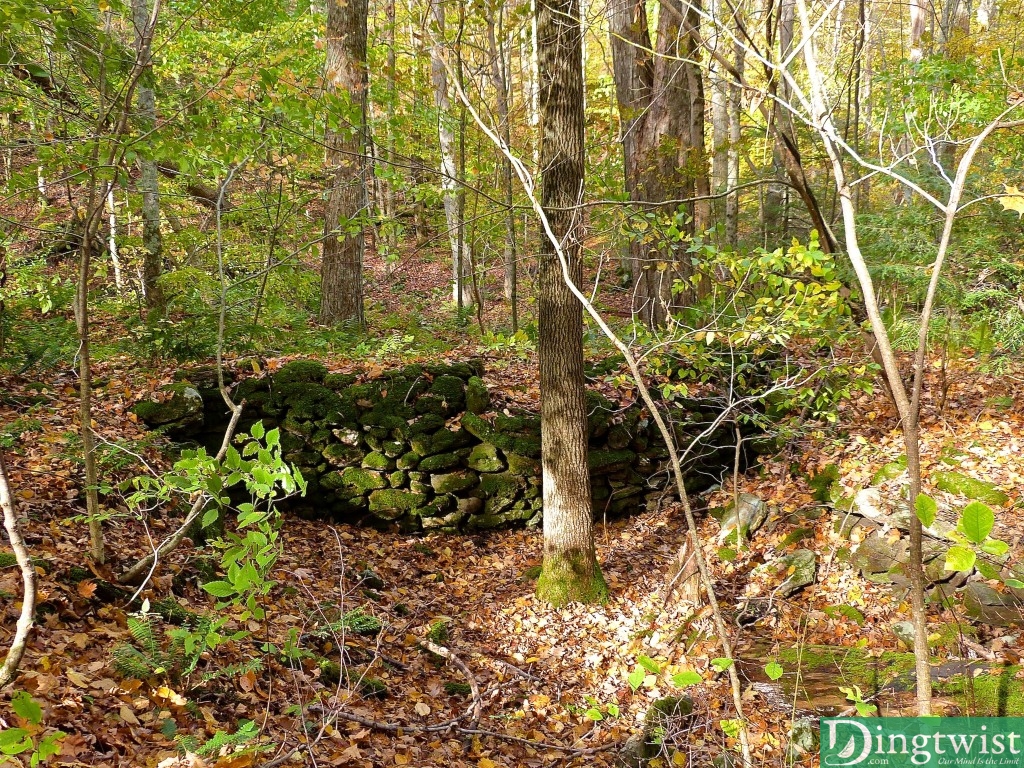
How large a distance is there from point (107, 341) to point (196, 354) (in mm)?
1706

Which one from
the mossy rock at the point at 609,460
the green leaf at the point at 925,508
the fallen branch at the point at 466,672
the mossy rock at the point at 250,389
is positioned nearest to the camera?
the green leaf at the point at 925,508

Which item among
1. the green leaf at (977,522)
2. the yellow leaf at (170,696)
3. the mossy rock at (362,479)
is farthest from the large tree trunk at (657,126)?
the yellow leaf at (170,696)

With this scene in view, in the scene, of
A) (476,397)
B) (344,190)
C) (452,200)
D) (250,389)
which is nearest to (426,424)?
(476,397)

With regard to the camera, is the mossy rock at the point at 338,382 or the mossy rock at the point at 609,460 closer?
the mossy rock at the point at 338,382

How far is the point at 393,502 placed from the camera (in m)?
6.12

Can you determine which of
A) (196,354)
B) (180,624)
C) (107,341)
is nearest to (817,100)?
(180,624)

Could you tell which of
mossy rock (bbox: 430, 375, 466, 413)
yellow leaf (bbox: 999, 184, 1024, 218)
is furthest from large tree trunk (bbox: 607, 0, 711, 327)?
yellow leaf (bbox: 999, 184, 1024, 218)

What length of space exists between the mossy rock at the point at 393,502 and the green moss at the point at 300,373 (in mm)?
1372

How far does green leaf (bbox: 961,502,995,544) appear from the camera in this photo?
165 centimetres

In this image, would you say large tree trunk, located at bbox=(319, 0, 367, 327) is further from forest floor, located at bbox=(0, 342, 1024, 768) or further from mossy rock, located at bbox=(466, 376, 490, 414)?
forest floor, located at bbox=(0, 342, 1024, 768)

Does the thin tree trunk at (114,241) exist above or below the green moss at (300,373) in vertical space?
above

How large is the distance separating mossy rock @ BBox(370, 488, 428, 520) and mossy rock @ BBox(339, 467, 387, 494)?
79 mm

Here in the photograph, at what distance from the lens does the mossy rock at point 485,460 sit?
6.40m

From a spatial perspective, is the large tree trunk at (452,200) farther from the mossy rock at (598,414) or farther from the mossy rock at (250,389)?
the mossy rock at (250,389)
